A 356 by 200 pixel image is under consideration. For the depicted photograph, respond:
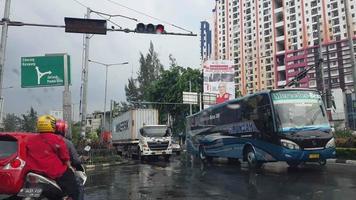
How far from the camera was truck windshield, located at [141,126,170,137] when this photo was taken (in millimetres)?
27109

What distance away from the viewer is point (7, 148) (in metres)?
7.57

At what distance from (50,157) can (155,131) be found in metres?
22.0

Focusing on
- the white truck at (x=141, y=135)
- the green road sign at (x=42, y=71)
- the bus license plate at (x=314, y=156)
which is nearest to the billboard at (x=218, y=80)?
the white truck at (x=141, y=135)

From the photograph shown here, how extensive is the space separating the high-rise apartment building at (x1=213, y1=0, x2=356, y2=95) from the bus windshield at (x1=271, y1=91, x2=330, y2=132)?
221 ft

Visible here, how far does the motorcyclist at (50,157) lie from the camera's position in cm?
523

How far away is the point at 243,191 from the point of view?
10.7 meters

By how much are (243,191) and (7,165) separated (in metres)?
6.11

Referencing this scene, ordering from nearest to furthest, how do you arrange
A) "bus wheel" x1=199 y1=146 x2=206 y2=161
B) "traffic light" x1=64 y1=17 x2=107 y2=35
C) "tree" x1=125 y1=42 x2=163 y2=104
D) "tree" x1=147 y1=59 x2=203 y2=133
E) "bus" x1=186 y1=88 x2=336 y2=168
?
1. "traffic light" x1=64 y1=17 x2=107 y2=35
2. "bus" x1=186 y1=88 x2=336 y2=168
3. "bus wheel" x1=199 y1=146 x2=206 y2=161
4. "tree" x1=147 y1=59 x2=203 y2=133
5. "tree" x1=125 y1=42 x2=163 y2=104

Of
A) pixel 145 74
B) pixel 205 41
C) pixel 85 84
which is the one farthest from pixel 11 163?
pixel 205 41

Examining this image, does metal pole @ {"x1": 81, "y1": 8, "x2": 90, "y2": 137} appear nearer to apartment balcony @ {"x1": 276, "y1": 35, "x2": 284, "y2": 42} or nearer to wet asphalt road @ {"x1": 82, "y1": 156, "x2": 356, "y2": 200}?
wet asphalt road @ {"x1": 82, "y1": 156, "x2": 356, "y2": 200}

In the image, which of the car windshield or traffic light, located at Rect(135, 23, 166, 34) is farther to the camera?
traffic light, located at Rect(135, 23, 166, 34)

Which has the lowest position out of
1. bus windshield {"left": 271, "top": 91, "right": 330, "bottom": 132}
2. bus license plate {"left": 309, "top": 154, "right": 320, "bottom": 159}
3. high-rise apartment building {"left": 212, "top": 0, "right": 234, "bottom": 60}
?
bus license plate {"left": 309, "top": 154, "right": 320, "bottom": 159}

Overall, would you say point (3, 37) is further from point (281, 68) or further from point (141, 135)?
point (281, 68)

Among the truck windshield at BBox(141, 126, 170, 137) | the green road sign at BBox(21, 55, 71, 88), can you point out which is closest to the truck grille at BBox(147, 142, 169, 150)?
the truck windshield at BBox(141, 126, 170, 137)
